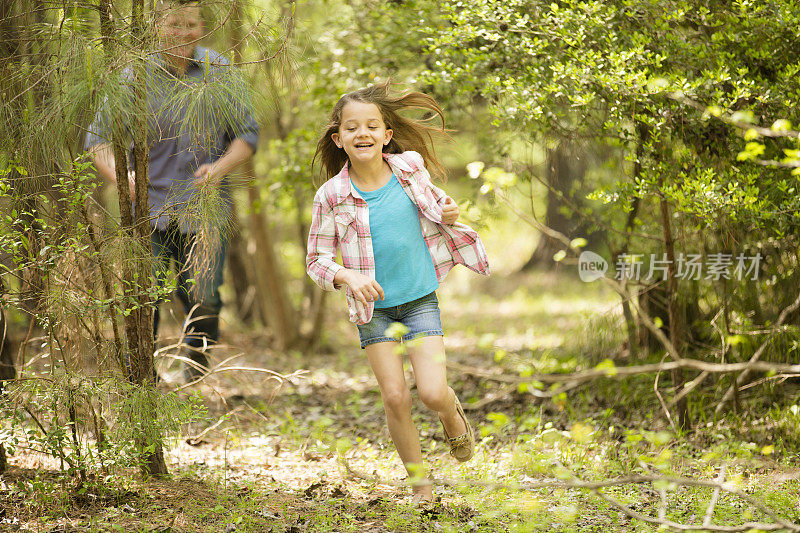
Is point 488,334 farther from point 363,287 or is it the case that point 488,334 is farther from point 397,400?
point 363,287

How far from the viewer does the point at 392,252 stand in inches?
121

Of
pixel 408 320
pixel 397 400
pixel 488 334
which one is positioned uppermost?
pixel 408 320

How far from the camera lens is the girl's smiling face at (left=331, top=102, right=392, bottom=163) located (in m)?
3.12

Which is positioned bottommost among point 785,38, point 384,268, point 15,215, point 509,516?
point 509,516

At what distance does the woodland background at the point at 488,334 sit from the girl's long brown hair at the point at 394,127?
0.74 ft

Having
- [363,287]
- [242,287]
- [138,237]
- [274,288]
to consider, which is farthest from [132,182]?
[242,287]

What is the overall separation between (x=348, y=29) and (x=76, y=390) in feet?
11.7

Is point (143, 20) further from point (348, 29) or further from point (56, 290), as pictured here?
point (348, 29)

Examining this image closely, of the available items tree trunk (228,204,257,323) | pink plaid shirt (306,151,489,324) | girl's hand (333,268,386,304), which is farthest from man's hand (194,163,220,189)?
tree trunk (228,204,257,323)

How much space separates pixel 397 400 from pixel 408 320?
0.33 metres

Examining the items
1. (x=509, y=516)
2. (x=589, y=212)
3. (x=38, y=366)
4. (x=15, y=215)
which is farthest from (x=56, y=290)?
(x=589, y=212)

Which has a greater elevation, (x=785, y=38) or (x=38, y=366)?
(x=785, y=38)

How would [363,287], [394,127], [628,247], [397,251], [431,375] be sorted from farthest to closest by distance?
1. [628,247]
2. [394,127]
3. [397,251]
4. [431,375]
5. [363,287]

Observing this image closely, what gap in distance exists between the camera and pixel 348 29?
550 cm
